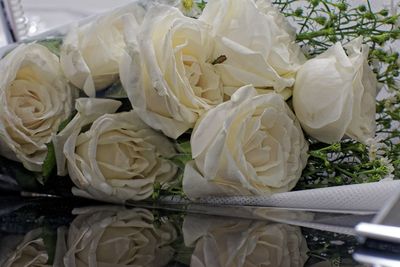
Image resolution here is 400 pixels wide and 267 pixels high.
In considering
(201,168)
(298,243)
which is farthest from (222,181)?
(298,243)

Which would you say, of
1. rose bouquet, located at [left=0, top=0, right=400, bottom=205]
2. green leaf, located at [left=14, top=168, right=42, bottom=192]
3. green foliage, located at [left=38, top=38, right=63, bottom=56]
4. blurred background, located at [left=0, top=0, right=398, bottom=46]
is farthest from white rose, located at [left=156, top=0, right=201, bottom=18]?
blurred background, located at [left=0, top=0, right=398, bottom=46]

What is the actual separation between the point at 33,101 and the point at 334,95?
0.28 m

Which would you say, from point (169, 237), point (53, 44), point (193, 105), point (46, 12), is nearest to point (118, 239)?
point (169, 237)

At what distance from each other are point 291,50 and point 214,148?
6.1 inches

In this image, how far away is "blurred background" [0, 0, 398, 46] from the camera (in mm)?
1488

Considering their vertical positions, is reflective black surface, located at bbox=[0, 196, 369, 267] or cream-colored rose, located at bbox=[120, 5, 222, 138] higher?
cream-colored rose, located at bbox=[120, 5, 222, 138]

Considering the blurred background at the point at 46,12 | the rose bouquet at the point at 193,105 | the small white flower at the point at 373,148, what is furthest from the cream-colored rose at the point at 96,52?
the blurred background at the point at 46,12

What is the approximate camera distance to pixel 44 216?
67cm

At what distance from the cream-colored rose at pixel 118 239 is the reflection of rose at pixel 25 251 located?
19 millimetres

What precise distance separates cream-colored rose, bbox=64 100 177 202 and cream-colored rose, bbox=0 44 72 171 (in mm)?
42

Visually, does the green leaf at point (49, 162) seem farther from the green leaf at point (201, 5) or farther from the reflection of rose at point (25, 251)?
the green leaf at point (201, 5)

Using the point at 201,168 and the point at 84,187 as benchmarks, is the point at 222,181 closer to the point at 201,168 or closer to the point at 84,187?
the point at 201,168

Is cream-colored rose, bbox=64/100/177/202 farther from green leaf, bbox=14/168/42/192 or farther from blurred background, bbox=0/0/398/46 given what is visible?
blurred background, bbox=0/0/398/46

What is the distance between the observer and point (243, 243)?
52cm
